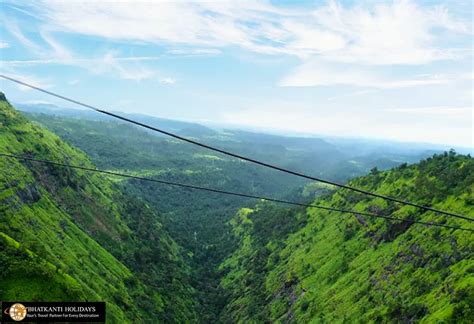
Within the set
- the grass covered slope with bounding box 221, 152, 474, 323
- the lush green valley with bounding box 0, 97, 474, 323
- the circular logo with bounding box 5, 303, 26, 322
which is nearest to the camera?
the circular logo with bounding box 5, 303, 26, 322

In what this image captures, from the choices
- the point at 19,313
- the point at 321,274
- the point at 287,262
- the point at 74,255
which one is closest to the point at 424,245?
the point at 321,274

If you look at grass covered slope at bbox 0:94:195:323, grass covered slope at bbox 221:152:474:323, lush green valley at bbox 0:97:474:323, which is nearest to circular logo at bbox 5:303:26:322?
grass covered slope at bbox 0:94:195:323

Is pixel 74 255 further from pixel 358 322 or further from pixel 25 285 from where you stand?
pixel 358 322

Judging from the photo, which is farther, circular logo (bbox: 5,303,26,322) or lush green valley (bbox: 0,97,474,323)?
lush green valley (bbox: 0,97,474,323)

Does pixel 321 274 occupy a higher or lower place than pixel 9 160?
lower

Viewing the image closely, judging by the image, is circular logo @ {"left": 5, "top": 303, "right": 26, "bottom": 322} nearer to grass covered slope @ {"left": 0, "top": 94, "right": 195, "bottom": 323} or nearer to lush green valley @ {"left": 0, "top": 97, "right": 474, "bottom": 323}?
grass covered slope @ {"left": 0, "top": 94, "right": 195, "bottom": 323}

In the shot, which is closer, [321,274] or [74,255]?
[74,255]
